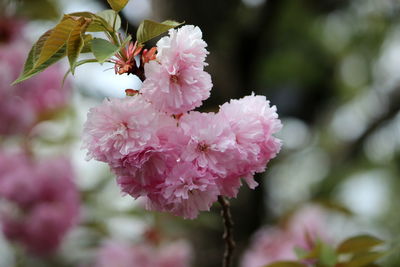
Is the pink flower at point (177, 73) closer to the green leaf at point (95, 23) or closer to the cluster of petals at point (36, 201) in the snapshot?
the green leaf at point (95, 23)

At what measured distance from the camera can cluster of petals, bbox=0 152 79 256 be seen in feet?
5.44

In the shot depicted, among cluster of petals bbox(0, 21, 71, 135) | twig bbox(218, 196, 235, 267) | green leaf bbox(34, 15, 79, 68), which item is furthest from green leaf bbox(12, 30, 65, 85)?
cluster of petals bbox(0, 21, 71, 135)

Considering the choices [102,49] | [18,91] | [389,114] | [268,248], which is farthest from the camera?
[389,114]

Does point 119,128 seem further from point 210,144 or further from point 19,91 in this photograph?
point 19,91

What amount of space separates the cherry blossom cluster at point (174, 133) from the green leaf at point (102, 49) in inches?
1.7

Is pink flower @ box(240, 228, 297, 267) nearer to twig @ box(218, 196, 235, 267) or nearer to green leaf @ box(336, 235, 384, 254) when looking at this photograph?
green leaf @ box(336, 235, 384, 254)

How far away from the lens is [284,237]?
184cm

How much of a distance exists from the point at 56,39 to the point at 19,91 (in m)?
1.10

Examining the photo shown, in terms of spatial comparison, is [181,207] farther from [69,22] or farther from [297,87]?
[297,87]

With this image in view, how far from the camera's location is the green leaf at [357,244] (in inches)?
36.9

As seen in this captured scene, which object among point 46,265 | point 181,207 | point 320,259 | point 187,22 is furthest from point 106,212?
point 181,207

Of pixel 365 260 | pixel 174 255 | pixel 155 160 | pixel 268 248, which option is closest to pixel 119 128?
pixel 155 160

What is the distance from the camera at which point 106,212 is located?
1.98m

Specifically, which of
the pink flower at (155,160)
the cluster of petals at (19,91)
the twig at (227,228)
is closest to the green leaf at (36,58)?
the pink flower at (155,160)
